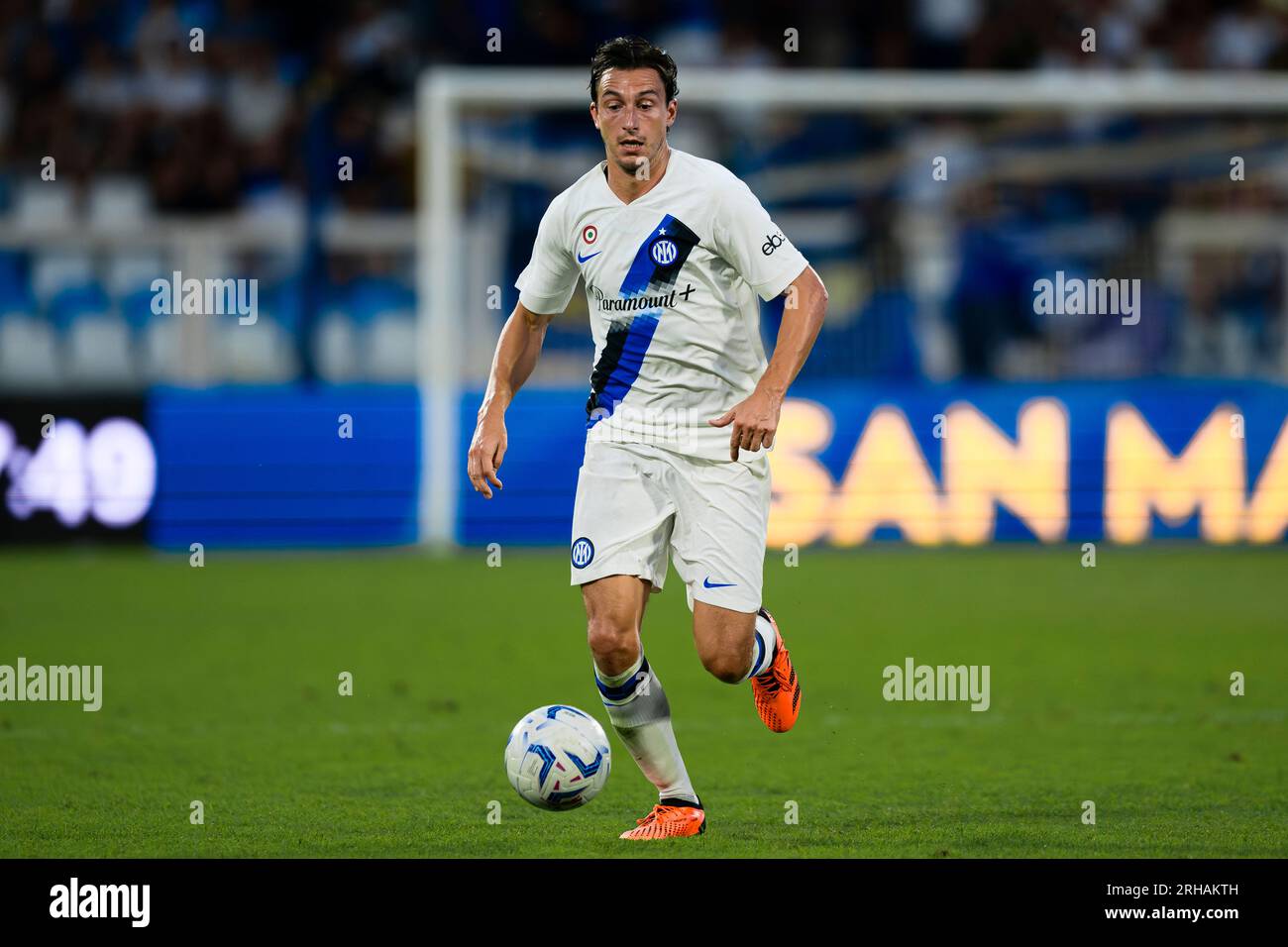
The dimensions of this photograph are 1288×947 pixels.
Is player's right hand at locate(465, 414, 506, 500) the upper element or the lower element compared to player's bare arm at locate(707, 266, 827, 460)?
lower

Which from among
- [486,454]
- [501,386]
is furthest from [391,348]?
[486,454]

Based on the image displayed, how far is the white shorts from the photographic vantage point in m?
5.76

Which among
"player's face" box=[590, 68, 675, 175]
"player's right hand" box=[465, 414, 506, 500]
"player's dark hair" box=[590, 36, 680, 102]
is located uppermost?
"player's dark hair" box=[590, 36, 680, 102]

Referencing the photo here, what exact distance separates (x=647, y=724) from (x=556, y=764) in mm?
312

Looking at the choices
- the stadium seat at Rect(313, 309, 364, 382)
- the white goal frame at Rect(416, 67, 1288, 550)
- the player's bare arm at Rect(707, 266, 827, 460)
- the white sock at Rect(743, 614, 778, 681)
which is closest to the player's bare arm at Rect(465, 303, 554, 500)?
the player's bare arm at Rect(707, 266, 827, 460)

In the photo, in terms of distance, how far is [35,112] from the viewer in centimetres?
1825

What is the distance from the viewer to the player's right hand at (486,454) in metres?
5.86

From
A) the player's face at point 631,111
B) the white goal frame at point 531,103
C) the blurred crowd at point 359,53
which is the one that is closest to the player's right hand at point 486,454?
the player's face at point 631,111

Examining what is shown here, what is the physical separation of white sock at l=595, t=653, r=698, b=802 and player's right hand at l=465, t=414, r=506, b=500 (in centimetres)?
67

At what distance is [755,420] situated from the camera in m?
5.49

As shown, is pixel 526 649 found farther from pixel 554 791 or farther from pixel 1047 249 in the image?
pixel 1047 249

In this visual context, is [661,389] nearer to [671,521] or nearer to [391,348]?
[671,521]

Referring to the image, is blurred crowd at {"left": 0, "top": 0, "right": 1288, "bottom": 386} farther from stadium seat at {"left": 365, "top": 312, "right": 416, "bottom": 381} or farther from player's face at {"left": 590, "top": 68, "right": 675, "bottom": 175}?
player's face at {"left": 590, "top": 68, "right": 675, "bottom": 175}

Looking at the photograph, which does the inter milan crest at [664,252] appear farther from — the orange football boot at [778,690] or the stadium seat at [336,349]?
the stadium seat at [336,349]
